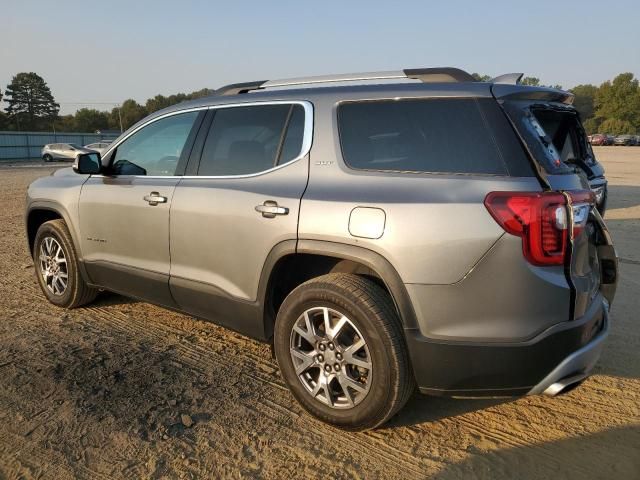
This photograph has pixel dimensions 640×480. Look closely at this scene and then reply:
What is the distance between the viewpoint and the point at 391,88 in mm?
2893

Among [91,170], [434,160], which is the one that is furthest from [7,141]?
[434,160]

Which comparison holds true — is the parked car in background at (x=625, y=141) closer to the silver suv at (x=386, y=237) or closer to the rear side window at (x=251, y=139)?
the silver suv at (x=386, y=237)

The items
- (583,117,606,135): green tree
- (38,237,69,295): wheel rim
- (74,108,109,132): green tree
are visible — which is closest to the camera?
(38,237,69,295): wheel rim

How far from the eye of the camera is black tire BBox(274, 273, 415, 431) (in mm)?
2625

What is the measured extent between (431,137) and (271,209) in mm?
987

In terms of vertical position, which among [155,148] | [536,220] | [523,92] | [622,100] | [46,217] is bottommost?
[46,217]

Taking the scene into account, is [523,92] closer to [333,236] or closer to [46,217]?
[333,236]

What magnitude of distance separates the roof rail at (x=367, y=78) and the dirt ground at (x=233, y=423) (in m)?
1.89

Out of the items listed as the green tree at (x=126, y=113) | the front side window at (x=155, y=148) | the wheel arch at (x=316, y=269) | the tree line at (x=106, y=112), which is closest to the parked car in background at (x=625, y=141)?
the tree line at (x=106, y=112)

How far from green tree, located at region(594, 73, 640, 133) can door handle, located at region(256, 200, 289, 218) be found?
85914 millimetres

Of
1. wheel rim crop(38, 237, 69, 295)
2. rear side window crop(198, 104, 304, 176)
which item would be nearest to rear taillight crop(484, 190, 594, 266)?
rear side window crop(198, 104, 304, 176)

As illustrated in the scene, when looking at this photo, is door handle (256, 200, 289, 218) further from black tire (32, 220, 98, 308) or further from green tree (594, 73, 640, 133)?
green tree (594, 73, 640, 133)

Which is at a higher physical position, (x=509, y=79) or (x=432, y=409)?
(x=509, y=79)

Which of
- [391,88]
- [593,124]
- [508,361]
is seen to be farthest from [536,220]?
[593,124]
